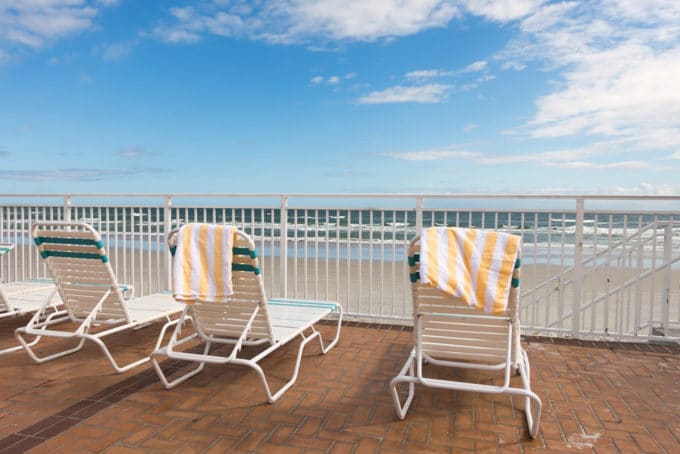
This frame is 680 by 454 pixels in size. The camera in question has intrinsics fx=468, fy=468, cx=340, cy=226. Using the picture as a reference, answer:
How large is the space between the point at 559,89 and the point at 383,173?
25.7 feet

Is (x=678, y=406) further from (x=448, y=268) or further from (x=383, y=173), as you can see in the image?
(x=383, y=173)

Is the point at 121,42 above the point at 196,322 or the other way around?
above

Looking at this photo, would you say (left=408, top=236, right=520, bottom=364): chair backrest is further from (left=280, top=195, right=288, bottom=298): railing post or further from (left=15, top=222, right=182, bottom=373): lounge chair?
(left=280, top=195, right=288, bottom=298): railing post

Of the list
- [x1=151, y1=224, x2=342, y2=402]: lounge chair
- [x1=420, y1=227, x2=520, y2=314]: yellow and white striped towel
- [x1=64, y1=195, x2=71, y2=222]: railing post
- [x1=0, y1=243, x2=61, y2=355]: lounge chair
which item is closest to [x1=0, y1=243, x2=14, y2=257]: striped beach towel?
[x1=0, y1=243, x2=61, y2=355]: lounge chair

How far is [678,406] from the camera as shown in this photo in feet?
9.32

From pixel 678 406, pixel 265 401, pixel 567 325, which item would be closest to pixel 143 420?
pixel 265 401

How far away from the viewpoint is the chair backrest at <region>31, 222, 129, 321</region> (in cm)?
340

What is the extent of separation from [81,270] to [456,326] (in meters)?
2.78

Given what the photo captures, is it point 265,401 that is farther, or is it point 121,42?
point 121,42

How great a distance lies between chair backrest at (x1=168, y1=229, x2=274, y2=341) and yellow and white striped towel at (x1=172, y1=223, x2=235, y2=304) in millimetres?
84

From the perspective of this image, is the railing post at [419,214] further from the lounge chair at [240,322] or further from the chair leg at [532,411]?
the chair leg at [532,411]

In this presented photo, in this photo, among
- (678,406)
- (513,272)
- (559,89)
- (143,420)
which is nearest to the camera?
(513,272)

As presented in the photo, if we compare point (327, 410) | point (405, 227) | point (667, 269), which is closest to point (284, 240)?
point (405, 227)

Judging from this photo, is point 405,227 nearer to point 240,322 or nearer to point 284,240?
point 284,240
